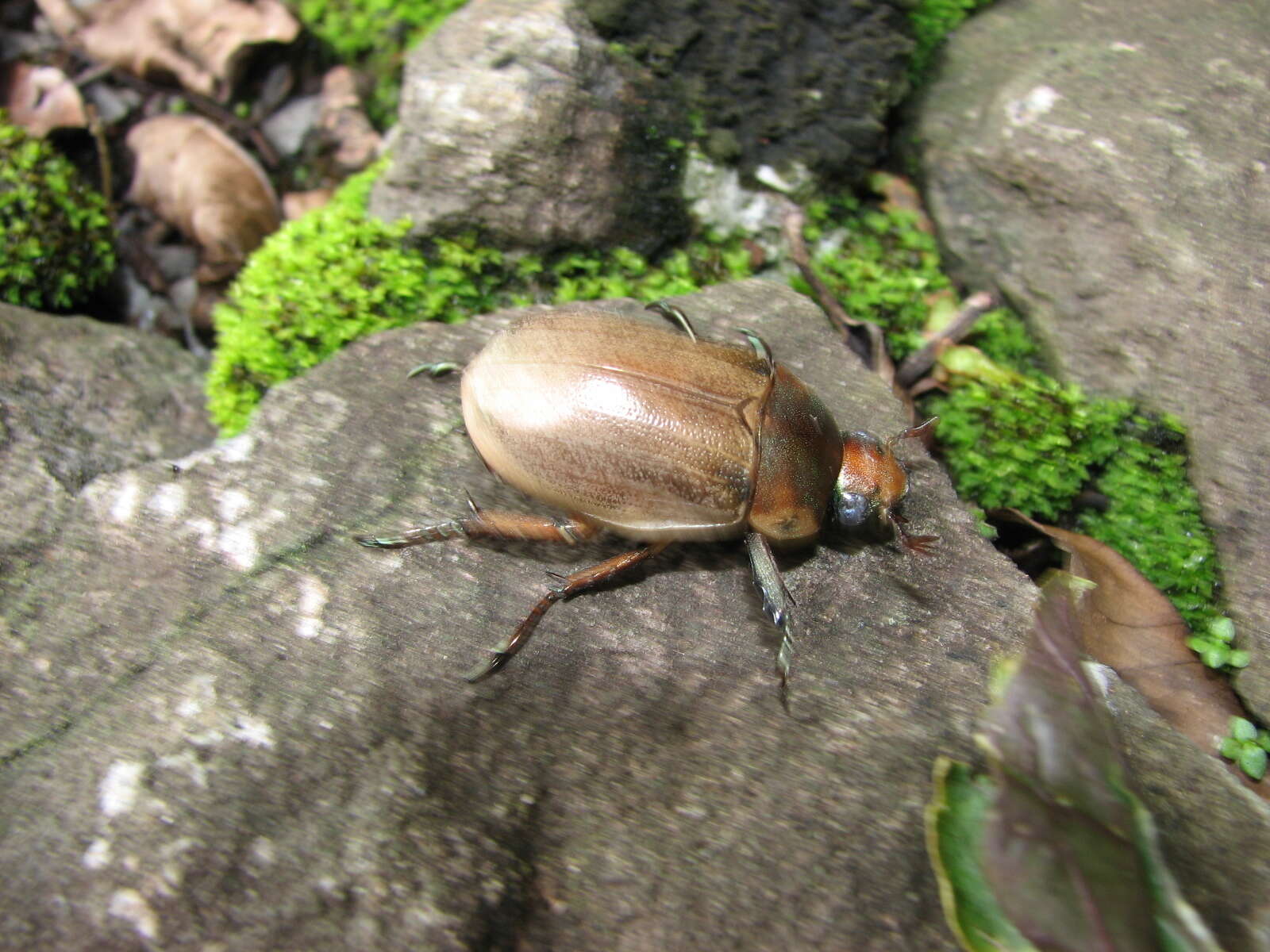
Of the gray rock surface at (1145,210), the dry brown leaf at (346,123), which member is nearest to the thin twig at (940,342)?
the gray rock surface at (1145,210)

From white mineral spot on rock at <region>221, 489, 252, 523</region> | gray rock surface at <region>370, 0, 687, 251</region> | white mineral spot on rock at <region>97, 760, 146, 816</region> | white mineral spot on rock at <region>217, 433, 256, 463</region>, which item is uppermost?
gray rock surface at <region>370, 0, 687, 251</region>

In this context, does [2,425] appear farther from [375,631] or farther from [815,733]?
[815,733]

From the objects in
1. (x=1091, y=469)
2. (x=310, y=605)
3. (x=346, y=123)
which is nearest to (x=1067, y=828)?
(x=1091, y=469)

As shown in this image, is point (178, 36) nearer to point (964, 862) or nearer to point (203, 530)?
point (203, 530)

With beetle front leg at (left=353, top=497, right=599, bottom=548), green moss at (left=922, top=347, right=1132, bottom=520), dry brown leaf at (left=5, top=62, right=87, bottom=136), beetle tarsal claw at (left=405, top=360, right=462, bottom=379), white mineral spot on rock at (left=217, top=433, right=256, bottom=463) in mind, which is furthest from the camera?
dry brown leaf at (left=5, top=62, right=87, bottom=136)

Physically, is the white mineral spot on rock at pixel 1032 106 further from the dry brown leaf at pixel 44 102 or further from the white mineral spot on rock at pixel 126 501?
the dry brown leaf at pixel 44 102

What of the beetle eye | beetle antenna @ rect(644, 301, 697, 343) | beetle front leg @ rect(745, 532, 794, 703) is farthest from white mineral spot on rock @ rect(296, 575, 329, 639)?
the beetle eye

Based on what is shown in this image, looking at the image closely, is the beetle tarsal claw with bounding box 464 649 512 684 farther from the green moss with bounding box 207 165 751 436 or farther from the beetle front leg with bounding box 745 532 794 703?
the green moss with bounding box 207 165 751 436
